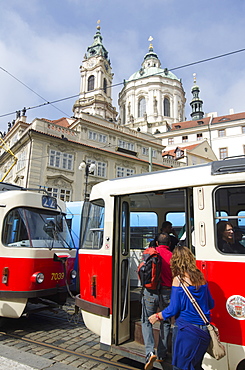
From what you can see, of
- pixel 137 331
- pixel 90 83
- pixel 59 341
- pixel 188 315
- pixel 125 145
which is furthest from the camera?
pixel 90 83

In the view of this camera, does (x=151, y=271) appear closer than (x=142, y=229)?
Yes

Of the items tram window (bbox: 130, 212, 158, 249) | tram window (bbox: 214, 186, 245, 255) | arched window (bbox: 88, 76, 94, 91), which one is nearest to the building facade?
tram window (bbox: 130, 212, 158, 249)

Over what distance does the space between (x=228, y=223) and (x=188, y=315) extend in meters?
1.38

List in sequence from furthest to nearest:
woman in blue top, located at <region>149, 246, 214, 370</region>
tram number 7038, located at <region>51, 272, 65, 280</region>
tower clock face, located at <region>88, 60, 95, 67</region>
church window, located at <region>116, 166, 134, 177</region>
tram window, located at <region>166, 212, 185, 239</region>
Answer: tower clock face, located at <region>88, 60, 95, 67</region> < church window, located at <region>116, 166, 134, 177</region> < tram number 7038, located at <region>51, 272, 65, 280</region> < tram window, located at <region>166, 212, 185, 239</region> < woman in blue top, located at <region>149, 246, 214, 370</region>

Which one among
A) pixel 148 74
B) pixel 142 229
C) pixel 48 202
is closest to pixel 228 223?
pixel 142 229

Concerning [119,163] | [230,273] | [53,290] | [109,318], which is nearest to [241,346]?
[230,273]

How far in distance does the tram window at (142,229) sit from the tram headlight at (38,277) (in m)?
2.09

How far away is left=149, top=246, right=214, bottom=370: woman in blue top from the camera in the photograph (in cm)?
280

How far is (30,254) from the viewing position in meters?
5.89

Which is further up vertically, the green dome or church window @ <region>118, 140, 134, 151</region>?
the green dome

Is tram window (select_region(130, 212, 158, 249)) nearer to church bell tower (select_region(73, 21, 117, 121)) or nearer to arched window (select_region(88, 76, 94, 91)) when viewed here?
church bell tower (select_region(73, 21, 117, 121))

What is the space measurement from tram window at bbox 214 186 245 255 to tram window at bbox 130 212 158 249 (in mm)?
2529

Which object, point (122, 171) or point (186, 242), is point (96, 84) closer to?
point (122, 171)

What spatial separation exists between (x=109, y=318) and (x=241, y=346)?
1947 millimetres
